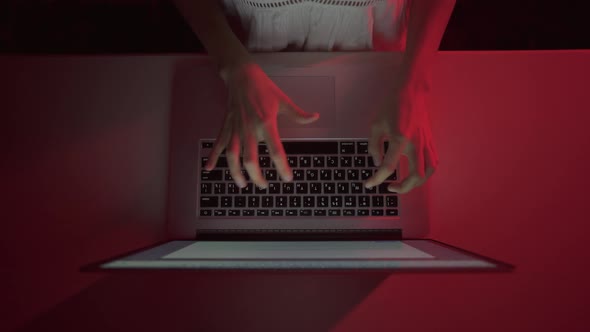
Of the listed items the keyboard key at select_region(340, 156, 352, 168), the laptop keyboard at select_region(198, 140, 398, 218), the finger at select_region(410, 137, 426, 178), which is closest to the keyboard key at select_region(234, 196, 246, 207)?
the laptop keyboard at select_region(198, 140, 398, 218)

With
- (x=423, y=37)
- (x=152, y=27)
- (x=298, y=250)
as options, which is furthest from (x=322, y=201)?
(x=152, y=27)

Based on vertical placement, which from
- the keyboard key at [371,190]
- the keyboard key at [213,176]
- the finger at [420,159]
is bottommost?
the keyboard key at [371,190]

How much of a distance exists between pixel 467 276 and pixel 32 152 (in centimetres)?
95

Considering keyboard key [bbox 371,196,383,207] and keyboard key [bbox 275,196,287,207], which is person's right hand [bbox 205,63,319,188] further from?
keyboard key [bbox 371,196,383,207]

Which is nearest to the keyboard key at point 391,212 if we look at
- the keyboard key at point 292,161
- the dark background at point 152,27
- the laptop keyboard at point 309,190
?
the laptop keyboard at point 309,190

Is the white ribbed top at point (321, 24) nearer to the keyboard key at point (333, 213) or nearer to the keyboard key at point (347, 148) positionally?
the keyboard key at point (347, 148)

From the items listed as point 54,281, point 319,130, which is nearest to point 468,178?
point 319,130

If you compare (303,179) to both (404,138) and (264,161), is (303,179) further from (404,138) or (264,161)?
(404,138)

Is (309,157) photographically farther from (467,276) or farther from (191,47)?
(191,47)

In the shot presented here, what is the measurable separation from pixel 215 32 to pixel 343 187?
39 centimetres

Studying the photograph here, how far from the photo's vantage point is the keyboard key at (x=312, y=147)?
0.70 m

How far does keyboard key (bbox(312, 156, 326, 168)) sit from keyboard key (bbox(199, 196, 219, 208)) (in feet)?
0.68

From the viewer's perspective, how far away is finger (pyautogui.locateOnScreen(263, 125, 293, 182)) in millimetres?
604

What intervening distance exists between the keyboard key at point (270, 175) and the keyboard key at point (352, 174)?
5.8 inches
